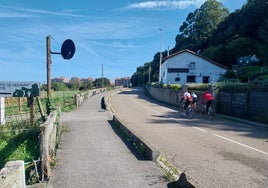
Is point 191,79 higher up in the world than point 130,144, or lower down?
higher up

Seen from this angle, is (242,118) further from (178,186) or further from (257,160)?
(178,186)

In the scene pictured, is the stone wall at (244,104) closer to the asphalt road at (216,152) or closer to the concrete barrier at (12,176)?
the asphalt road at (216,152)

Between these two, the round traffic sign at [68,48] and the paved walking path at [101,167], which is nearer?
the paved walking path at [101,167]

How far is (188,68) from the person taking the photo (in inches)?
2375

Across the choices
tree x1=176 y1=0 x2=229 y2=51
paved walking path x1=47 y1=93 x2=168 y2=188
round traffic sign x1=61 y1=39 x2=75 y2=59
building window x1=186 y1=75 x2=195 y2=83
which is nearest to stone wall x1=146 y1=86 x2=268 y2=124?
paved walking path x1=47 y1=93 x2=168 y2=188

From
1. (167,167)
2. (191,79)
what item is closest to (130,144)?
(167,167)

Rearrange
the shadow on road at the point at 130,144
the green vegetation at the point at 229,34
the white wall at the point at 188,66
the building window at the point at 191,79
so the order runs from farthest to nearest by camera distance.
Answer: the building window at the point at 191,79 < the white wall at the point at 188,66 < the green vegetation at the point at 229,34 < the shadow on road at the point at 130,144

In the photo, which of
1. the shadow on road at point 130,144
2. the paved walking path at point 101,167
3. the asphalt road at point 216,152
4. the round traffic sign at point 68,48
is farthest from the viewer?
the round traffic sign at point 68,48

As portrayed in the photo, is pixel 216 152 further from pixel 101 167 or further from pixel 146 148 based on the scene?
pixel 101 167

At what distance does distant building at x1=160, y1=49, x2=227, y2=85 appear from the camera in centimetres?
5953

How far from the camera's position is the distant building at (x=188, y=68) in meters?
59.5

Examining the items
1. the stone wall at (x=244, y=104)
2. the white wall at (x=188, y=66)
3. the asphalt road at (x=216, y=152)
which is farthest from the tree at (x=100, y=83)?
the asphalt road at (x=216, y=152)

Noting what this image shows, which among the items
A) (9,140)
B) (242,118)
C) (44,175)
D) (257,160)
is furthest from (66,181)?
(242,118)

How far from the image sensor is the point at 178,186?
234 inches
